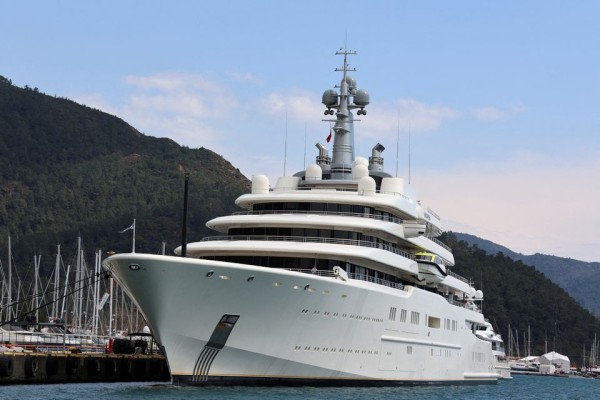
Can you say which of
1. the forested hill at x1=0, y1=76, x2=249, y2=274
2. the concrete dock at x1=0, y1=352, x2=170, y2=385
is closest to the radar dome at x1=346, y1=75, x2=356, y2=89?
the concrete dock at x1=0, y1=352, x2=170, y2=385

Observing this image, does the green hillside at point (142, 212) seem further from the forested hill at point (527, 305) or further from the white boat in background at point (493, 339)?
the white boat in background at point (493, 339)

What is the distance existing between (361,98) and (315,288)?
54.2 ft

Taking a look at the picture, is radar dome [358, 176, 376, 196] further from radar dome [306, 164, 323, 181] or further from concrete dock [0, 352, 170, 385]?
concrete dock [0, 352, 170, 385]

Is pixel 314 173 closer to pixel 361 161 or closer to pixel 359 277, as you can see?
pixel 361 161

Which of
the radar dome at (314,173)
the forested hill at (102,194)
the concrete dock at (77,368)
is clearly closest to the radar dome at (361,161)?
the radar dome at (314,173)

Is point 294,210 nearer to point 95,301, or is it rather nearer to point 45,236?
point 95,301

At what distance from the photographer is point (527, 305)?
558 feet

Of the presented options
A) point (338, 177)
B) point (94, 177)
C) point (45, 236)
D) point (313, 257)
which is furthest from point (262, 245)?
point (94, 177)

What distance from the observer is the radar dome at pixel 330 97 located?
52.8m

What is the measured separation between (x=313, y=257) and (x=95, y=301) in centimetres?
3426

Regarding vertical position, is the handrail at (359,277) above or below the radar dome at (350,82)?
below

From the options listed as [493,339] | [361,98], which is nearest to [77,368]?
[361,98]

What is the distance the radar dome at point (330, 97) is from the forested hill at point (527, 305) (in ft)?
372

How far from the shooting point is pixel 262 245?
133ft
